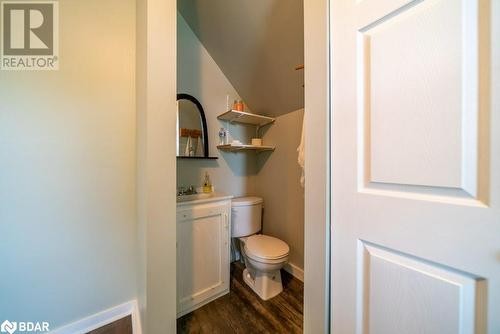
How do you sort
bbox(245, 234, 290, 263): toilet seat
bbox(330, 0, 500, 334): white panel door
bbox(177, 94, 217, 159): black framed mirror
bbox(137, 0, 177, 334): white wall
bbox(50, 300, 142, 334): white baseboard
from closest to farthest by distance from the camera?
bbox(330, 0, 500, 334): white panel door < bbox(137, 0, 177, 334): white wall < bbox(50, 300, 142, 334): white baseboard < bbox(245, 234, 290, 263): toilet seat < bbox(177, 94, 217, 159): black framed mirror

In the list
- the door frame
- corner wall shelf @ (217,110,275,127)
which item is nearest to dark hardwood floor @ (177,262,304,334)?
the door frame

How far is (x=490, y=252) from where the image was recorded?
0.39 meters

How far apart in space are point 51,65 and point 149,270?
1361 millimetres

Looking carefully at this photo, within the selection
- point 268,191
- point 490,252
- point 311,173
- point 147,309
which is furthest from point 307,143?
point 268,191

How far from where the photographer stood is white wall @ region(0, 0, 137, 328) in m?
0.98

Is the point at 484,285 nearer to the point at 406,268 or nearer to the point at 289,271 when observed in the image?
the point at 406,268

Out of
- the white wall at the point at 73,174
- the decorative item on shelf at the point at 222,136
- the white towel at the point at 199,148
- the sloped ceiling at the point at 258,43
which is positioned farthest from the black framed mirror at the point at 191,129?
the sloped ceiling at the point at 258,43

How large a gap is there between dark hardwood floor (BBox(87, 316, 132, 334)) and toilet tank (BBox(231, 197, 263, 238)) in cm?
96

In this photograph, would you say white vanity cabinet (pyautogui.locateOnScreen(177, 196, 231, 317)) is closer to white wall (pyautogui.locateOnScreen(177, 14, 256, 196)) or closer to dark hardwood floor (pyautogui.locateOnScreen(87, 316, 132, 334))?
dark hardwood floor (pyautogui.locateOnScreen(87, 316, 132, 334))

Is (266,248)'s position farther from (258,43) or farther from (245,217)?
(258,43)

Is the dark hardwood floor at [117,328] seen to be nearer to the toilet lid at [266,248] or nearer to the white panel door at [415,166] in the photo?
the toilet lid at [266,248]

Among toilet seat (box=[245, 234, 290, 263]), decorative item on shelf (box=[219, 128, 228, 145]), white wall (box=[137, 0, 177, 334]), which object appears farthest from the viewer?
decorative item on shelf (box=[219, 128, 228, 145])

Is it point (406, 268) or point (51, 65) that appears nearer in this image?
point (406, 268)

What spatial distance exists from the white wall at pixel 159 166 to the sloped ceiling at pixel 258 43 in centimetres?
64
